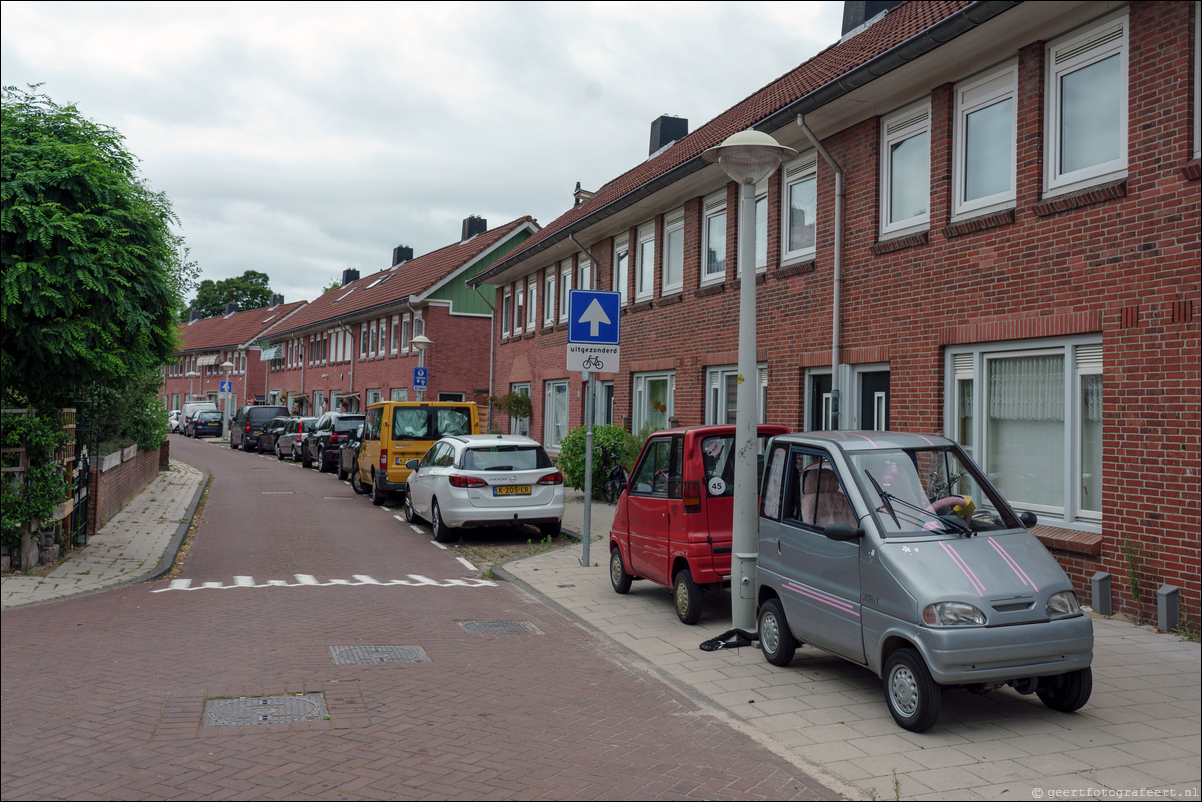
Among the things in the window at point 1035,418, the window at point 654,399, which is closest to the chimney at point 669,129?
the window at point 654,399

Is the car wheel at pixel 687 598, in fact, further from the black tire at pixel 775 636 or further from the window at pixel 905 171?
the window at pixel 905 171

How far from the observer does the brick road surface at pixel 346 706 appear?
478 centimetres

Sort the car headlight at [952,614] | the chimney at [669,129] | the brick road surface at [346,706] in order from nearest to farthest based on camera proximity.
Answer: the brick road surface at [346,706], the car headlight at [952,614], the chimney at [669,129]

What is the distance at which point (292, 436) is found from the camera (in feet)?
115

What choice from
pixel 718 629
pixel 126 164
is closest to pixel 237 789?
pixel 718 629

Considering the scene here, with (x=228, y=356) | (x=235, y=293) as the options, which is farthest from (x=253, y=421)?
(x=235, y=293)

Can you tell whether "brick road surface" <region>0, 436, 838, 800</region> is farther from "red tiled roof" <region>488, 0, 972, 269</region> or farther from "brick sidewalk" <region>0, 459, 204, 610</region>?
"red tiled roof" <region>488, 0, 972, 269</region>

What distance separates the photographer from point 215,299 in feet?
303

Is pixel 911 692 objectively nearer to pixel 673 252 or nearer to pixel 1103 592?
pixel 1103 592

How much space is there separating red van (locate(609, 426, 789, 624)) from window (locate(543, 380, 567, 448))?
15504 mm

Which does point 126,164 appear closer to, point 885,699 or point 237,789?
point 237,789

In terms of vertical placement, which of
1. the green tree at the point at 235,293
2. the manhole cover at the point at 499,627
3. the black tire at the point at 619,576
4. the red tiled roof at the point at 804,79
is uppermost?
the green tree at the point at 235,293

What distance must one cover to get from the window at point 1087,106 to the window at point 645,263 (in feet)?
34.8

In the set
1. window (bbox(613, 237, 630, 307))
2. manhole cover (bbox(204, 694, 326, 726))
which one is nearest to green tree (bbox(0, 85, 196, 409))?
manhole cover (bbox(204, 694, 326, 726))
